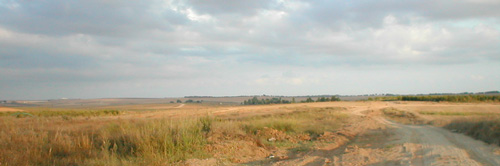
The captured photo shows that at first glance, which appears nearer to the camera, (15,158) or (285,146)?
(15,158)

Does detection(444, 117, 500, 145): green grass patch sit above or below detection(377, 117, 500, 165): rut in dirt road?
above

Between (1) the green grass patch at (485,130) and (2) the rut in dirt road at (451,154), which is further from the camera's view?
(1) the green grass patch at (485,130)

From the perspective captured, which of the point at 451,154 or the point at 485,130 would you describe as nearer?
the point at 451,154

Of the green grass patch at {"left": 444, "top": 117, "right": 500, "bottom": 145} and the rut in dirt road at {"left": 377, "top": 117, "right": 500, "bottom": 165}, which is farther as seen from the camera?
the green grass patch at {"left": 444, "top": 117, "right": 500, "bottom": 145}

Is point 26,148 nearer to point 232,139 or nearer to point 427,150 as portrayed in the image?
point 232,139

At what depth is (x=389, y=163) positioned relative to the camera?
8.59m

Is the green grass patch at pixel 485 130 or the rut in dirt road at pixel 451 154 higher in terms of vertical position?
the green grass patch at pixel 485 130

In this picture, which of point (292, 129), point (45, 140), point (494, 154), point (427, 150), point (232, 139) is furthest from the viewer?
point (292, 129)

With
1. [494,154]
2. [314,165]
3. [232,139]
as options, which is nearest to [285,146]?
[232,139]

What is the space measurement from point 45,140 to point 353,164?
9.94 m

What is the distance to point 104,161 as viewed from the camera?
8.12 meters

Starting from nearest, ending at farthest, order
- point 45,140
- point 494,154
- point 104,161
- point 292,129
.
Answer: point 104,161, point 494,154, point 45,140, point 292,129

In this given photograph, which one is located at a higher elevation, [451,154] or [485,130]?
[485,130]

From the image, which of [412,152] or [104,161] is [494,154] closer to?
[412,152]
